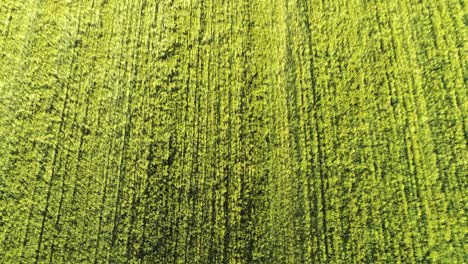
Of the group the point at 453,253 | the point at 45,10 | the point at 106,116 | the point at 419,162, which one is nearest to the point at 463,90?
the point at 419,162

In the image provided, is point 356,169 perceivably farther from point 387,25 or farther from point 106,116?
point 106,116

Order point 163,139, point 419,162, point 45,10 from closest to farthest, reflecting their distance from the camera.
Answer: point 419,162 < point 163,139 < point 45,10

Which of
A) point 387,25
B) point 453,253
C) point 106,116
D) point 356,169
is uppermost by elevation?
point 387,25

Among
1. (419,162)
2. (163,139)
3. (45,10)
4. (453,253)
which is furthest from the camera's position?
(45,10)

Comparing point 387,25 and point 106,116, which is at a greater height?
point 387,25

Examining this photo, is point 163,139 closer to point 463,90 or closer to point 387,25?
point 387,25

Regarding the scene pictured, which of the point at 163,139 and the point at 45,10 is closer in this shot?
the point at 163,139
